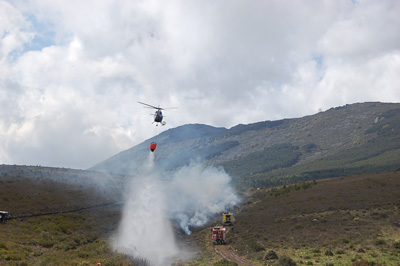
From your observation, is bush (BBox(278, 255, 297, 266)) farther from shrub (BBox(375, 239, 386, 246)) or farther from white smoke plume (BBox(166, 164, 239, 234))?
white smoke plume (BBox(166, 164, 239, 234))

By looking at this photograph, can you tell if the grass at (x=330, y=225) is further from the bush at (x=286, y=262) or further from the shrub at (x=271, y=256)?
the bush at (x=286, y=262)

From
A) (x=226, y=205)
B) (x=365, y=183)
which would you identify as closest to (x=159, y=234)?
(x=226, y=205)

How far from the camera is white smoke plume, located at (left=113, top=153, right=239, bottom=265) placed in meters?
41.2

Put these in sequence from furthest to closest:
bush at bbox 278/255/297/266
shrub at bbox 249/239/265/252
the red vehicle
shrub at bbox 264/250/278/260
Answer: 1. the red vehicle
2. shrub at bbox 249/239/265/252
3. shrub at bbox 264/250/278/260
4. bush at bbox 278/255/297/266

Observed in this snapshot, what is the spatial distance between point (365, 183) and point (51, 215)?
2771 inches

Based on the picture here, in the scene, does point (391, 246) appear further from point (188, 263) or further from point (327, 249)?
point (188, 263)

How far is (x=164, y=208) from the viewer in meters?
74.3

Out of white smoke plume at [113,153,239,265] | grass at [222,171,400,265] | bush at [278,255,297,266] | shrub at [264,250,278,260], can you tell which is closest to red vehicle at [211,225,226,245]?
grass at [222,171,400,265]

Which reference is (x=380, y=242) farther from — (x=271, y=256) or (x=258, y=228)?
(x=258, y=228)

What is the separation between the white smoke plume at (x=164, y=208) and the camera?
4122 centimetres

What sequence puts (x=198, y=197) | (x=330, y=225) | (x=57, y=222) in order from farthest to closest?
(x=198, y=197)
(x=330, y=225)
(x=57, y=222)

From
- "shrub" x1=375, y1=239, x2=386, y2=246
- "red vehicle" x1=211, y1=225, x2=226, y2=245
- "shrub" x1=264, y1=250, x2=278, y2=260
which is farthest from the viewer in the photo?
"red vehicle" x1=211, y1=225, x2=226, y2=245

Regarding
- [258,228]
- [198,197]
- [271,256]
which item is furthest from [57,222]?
[198,197]

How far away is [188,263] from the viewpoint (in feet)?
116
